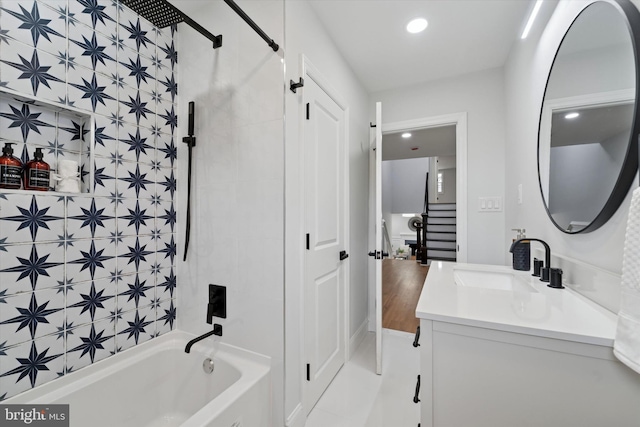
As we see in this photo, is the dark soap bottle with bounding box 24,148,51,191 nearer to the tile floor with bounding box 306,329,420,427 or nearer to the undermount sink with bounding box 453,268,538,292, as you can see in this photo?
the tile floor with bounding box 306,329,420,427

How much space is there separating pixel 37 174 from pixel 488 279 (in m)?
2.46

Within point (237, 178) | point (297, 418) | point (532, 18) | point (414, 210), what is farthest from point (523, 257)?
point (414, 210)

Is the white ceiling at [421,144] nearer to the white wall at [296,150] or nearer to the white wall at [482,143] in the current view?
the white wall at [482,143]

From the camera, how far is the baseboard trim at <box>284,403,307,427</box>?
1.43m

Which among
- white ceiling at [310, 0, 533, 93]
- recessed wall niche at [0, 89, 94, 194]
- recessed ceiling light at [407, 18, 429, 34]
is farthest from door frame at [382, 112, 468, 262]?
recessed wall niche at [0, 89, 94, 194]

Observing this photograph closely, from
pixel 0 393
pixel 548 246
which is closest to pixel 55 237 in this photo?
pixel 0 393

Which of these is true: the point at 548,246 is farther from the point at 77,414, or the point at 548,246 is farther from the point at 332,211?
the point at 77,414

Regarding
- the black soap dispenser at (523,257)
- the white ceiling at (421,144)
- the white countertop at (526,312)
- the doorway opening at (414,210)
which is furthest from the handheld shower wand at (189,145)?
the white ceiling at (421,144)

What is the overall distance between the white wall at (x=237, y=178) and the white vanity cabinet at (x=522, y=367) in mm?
799

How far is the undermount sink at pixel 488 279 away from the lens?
150 cm

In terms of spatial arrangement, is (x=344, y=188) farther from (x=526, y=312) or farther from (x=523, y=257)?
(x=526, y=312)

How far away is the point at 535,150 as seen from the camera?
1.58 m

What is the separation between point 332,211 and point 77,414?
1729mm

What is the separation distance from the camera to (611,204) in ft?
3.00
